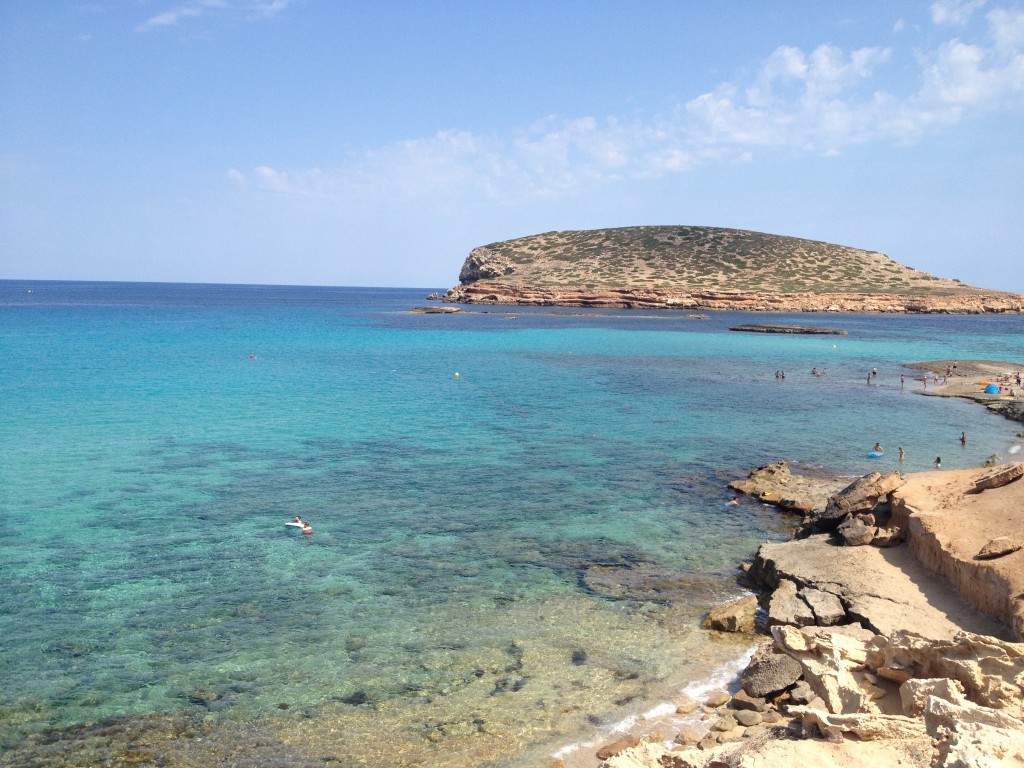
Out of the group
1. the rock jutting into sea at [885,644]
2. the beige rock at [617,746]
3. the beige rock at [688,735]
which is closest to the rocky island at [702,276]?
the rock jutting into sea at [885,644]

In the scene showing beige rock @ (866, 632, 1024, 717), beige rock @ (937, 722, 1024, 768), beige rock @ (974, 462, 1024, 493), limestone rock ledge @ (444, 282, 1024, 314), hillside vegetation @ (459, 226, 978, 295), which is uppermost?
hillside vegetation @ (459, 226, 978, 295)

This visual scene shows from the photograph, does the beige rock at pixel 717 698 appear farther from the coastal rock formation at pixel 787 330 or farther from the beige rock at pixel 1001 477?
the coastal rock formation at pixel 787 330

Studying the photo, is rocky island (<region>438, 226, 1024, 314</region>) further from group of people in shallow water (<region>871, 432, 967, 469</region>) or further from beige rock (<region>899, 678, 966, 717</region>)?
beige rock (<region>899, 678, 966, 717</region>)

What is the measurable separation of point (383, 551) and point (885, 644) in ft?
38.1

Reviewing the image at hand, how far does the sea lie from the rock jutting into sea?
4.07ft

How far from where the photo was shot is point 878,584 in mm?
14547

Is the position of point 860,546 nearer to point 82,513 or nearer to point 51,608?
point 51,608

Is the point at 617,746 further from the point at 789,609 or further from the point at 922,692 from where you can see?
the point at 789,609

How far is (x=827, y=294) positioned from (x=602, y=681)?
129 m

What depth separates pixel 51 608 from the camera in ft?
48.0

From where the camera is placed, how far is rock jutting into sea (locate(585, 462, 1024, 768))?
823 centimetres

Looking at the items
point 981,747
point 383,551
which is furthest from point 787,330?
point 981,747

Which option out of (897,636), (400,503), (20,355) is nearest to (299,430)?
(400,503)

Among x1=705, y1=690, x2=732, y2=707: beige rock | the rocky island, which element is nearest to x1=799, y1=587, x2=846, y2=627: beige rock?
x1=705, y1=690, x2=732, y2=707: beige rock
